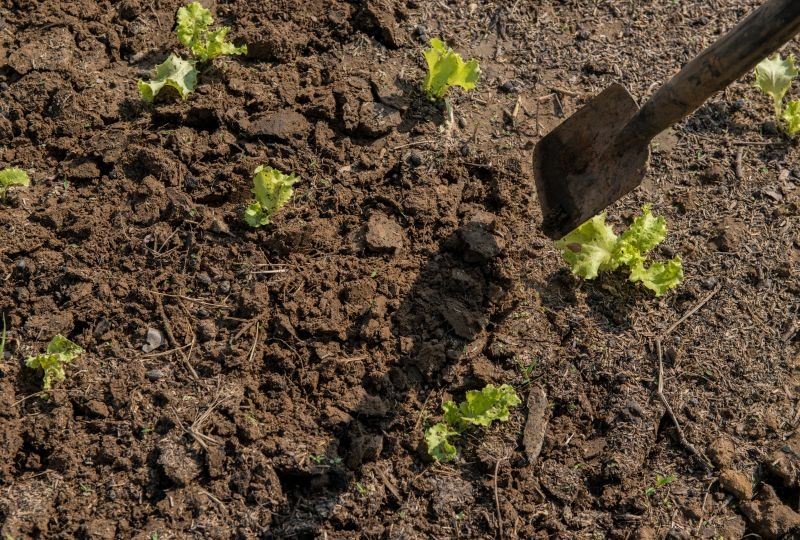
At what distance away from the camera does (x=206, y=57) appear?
421 centimetres

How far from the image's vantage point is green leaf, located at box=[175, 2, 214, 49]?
421 centimetres

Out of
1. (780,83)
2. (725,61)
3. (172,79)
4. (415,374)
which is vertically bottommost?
(415,374)

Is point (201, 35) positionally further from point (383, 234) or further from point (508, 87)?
point (508, 87)

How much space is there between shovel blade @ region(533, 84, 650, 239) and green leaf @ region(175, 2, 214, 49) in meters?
2.01

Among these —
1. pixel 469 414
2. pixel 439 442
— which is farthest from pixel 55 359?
pixel 469 414

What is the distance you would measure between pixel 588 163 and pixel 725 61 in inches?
31.1

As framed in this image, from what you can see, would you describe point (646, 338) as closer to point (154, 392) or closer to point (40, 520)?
point (154, 392)

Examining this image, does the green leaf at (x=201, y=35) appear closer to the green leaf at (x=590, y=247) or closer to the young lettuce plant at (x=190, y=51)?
the young lettuce plant at (x=190, y=51)

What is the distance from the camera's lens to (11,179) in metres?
3.83

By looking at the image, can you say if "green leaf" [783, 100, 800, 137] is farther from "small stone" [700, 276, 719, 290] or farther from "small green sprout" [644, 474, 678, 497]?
"small green sprout" [644, 474, 678, 497]

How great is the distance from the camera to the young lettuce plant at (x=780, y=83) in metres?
4.33

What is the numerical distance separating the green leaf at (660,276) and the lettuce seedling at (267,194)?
1739mm

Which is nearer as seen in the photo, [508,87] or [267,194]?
[267,194]

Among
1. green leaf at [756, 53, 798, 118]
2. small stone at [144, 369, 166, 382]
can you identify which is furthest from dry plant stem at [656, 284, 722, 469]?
small stone at [144, 369, 166, 382]
